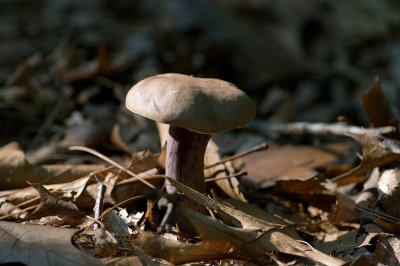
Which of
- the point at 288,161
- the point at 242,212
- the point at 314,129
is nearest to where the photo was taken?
the point at 242,212

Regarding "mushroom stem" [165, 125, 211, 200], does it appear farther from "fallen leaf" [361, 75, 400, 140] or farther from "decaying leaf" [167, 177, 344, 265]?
"fallen leaf" [361, 75, 400, 140]

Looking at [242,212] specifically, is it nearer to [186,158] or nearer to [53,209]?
[186,158]

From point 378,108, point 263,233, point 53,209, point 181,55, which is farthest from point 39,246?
point 181,55

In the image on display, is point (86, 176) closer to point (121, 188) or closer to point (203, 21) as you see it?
point (121, 188)

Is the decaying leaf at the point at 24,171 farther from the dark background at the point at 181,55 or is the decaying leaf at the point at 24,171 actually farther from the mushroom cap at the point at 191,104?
the mushroom cap at the point at 191,104

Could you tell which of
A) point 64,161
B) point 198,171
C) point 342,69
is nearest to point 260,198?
point 198,171
